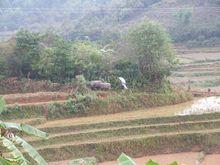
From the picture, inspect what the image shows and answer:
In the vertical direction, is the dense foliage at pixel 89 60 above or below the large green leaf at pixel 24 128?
below

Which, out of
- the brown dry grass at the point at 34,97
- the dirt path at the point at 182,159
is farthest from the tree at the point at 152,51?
the dirt path at the point at 182,159

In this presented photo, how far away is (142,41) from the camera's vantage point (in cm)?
2253

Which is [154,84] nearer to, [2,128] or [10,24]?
[2,128]

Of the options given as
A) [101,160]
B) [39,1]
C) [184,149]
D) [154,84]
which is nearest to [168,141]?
[184,149]

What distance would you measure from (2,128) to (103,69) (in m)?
16.7

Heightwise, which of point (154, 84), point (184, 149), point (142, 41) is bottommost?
point (184, 149)

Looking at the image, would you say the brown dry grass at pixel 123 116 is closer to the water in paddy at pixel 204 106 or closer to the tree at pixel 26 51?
the water in paddy at pixel 204 106

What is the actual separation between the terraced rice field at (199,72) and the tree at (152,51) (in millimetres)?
4806

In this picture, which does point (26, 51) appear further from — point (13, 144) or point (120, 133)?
point (13, 144)

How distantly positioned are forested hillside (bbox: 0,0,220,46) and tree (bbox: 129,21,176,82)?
11.0 meters

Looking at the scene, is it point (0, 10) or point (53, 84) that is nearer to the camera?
point (53, 84)

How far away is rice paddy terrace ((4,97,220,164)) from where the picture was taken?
16.7 metres

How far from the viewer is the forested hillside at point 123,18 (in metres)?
44.3

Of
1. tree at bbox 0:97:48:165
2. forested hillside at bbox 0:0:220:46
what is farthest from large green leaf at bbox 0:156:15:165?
forested hillside at bbox 0:0:220:46
